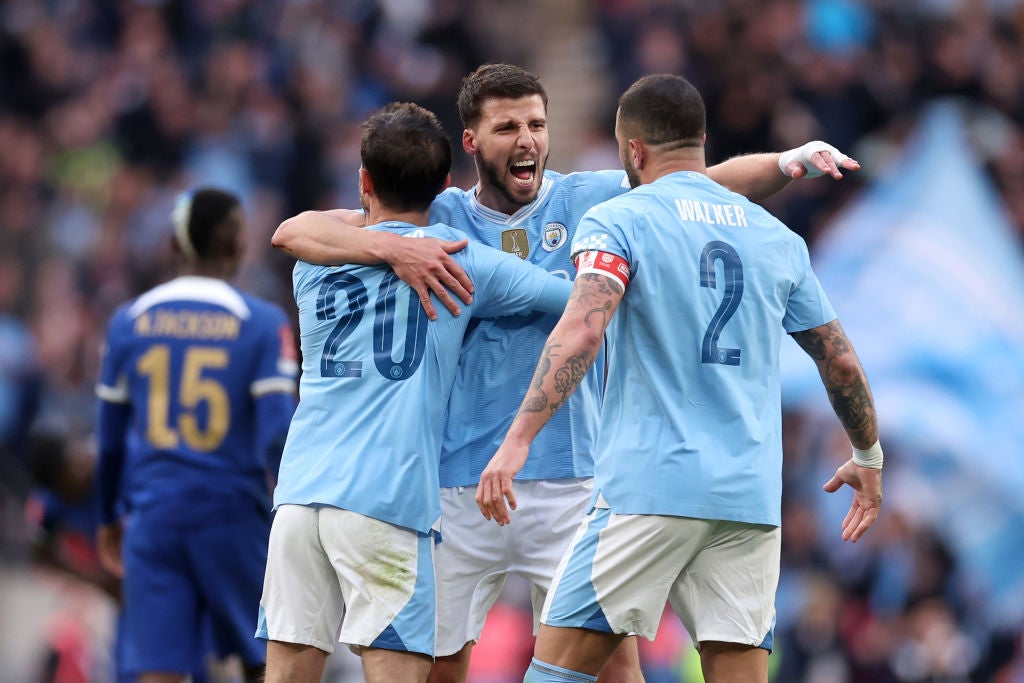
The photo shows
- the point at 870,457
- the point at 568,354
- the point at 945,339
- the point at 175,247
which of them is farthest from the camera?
the point at 945,339

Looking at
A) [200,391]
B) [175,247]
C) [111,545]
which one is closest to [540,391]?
[200,391]

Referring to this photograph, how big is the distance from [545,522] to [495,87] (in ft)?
5.72

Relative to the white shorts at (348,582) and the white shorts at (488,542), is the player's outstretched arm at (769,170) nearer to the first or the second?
the white shorts at (488,542)

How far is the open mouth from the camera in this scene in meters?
6.19

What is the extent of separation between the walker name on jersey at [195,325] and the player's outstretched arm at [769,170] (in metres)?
2.58

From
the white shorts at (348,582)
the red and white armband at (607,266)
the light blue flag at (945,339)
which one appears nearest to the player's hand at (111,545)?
the white shorts at (348,582)

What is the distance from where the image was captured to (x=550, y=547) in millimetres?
6133

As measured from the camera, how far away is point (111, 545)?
8.05m

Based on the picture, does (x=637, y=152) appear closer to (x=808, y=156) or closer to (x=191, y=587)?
(x=808, y=156)

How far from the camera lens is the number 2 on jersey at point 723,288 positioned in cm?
529

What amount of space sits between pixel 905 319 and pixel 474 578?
852 cm

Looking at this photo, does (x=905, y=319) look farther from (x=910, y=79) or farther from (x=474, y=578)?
(x=474, y=578)

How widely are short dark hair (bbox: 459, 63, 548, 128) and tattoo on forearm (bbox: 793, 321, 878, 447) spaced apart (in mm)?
1460

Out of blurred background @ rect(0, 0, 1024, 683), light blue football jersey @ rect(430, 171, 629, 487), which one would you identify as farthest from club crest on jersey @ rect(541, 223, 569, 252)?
blurred background @ rect(0, 0, 1024, 683)
